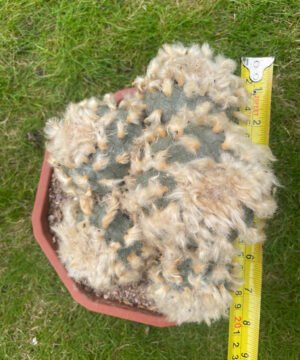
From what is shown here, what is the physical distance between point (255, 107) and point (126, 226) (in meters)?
0.76

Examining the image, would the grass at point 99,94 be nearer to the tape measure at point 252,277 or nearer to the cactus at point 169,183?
the tape measure at point 252,277

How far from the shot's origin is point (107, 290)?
5.19 feet

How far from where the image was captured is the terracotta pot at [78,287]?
1.57m

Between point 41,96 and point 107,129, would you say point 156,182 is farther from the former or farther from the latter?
point 41,96

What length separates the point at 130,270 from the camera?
116 centimetres

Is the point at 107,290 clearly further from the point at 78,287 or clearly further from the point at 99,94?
the point at 99,94

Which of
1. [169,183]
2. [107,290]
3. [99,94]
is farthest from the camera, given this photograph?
[99,94]

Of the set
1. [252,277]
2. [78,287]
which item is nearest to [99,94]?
[78,287]

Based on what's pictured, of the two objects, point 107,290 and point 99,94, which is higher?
point 99,94

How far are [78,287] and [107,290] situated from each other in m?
0.10

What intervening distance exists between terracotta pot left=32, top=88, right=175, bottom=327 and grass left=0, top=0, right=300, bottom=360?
1.14 feet

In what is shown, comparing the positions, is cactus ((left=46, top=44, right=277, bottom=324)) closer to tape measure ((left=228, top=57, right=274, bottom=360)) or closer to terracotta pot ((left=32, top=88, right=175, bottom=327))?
terracotta pot ((left=32, top=88, right=175, bottom=327))

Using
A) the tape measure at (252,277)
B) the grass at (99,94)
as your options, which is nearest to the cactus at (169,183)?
the tape measure at (252,277)

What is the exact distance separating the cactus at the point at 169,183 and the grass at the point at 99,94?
0.73 m
